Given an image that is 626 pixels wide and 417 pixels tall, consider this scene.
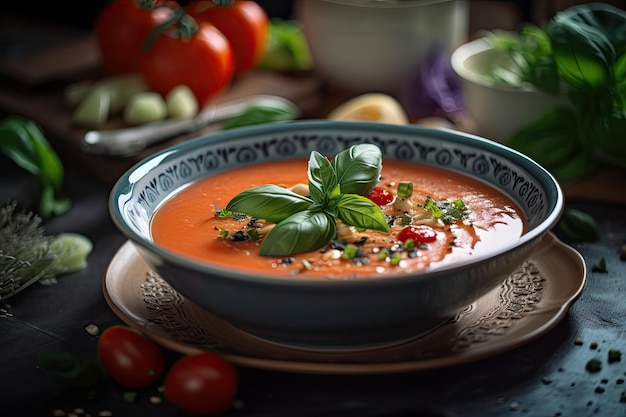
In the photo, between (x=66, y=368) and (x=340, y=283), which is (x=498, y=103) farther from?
(x=66, y=368)

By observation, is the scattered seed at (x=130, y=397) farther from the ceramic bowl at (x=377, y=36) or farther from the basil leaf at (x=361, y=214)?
the ceramic bowl at (x=377, y=36)

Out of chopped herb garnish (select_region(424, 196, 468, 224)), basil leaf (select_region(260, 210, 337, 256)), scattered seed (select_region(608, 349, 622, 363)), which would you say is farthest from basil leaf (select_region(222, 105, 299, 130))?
scattered seed (select_region(608, 349, 622, 363))

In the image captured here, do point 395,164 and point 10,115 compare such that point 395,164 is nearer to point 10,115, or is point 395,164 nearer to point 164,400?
point 164,400

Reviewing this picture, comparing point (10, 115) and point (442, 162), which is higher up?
point (442, 162)

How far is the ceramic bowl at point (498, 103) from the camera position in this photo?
227 cm

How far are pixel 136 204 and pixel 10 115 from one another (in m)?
1.38

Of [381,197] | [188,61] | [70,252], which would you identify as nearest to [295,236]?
[381,197]

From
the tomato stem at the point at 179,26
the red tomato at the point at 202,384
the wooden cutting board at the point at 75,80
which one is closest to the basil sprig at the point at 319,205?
the red tomato at the point at 202,384

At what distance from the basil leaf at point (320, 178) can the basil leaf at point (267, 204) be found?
0.04m

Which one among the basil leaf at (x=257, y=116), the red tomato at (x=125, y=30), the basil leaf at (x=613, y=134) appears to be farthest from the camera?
the red tomato at (x=125, y=30)

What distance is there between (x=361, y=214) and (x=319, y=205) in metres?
0.08

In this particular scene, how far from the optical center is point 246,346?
1491 millimetres

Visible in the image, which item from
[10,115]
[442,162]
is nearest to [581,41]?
[442,162]

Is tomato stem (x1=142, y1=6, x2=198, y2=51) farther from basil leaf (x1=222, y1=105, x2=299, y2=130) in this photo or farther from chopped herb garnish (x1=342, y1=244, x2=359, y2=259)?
chopped herb garnish (x1=342, y1=244, x2=359, y2=259)
